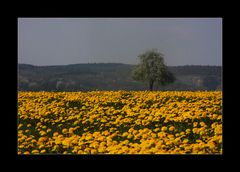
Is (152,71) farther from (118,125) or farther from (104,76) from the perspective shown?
(118,125)

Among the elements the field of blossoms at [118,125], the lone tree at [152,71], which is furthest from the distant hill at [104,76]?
the field of blossoms at [118,125]

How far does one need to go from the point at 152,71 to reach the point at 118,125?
1982cm

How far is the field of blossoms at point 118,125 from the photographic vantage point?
749 cm

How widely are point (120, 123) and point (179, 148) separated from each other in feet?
8.03

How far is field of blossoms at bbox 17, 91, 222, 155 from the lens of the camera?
24.6ft

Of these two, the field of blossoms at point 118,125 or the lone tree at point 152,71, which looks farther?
the lone tree at point 152,71

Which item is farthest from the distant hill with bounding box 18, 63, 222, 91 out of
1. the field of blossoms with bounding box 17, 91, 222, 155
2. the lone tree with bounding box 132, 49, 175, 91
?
the field of blossoms with bounding box 17, 91, 222, 155

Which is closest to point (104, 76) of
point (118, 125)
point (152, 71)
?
point (152, 71)

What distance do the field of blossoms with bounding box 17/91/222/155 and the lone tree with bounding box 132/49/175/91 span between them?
14598 millimetres

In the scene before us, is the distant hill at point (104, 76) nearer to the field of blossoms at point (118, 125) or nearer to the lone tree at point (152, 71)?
the lone tree at point (152, 71)

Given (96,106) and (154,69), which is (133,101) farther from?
(154,69)

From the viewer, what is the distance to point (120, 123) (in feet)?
30.8

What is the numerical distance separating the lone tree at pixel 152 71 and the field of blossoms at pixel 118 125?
14598 mm
